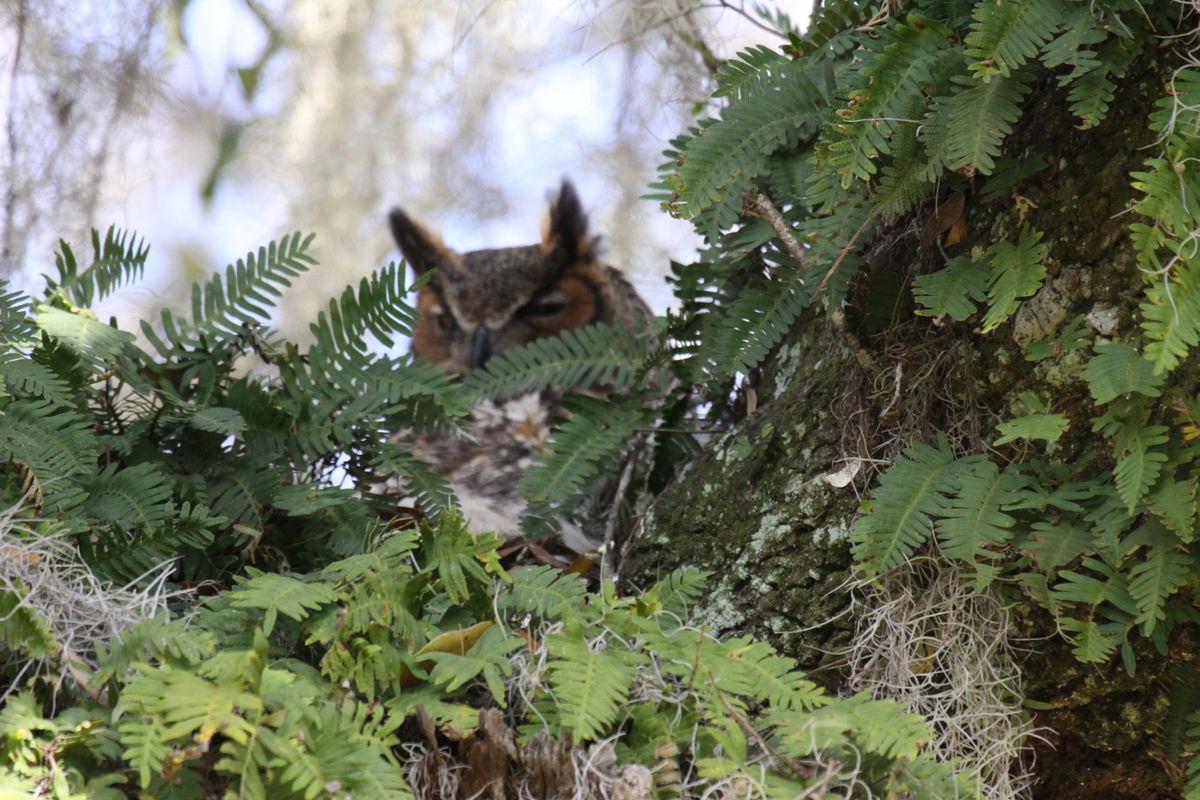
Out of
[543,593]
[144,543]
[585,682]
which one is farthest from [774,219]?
[144,543]

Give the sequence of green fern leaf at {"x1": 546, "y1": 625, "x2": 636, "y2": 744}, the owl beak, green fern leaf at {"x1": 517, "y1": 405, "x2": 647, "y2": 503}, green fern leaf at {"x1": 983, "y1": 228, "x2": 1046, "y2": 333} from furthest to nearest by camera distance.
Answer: the owl beak < green fern leaf at {"x1": 517, "y1": 405, "x2": 647, "y2": 503} < green fern leaf at {"x1": 983, "y1": 228, "x2": 1046, "y2": 333} < green fern leaf at {"x1": 546, "y1": 625, "x2": 636, "y2": 744}

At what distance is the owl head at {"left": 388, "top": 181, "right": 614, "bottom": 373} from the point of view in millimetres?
5062

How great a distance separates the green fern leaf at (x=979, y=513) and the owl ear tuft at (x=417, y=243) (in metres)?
3.50

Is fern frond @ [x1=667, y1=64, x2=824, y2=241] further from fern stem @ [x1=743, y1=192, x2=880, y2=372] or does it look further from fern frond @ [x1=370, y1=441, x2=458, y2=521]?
fern frond @ [x1=370, y1=441, x2=458, y2=521]

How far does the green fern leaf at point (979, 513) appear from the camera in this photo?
1.87 m

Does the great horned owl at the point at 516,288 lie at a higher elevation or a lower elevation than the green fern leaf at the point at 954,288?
higher

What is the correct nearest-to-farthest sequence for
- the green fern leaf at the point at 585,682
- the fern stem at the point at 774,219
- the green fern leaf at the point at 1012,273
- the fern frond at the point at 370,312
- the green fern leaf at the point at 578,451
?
1. the green fern leaf at the point at 585,682
2. the green fern leaf at the point at 1012,273
3. the fern stem at the point at 774,219
4. the fern frond at the point at 370,312
5. the green fern leaf at the point at 578,451

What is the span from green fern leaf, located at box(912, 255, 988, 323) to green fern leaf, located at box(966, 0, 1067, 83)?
33 cm

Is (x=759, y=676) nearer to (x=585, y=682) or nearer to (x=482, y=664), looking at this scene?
(x=585, y=682)

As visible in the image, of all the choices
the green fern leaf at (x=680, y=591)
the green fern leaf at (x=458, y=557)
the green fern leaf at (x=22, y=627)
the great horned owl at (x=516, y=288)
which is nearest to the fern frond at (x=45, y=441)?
the green fern leaf at (x=22, y=627)

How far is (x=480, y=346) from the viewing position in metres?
5.04

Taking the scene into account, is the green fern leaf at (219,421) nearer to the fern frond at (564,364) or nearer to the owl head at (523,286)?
the fern frond at (564,364)

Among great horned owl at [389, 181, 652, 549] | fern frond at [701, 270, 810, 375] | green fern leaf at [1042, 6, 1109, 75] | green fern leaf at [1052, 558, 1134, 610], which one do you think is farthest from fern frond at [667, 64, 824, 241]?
great horned owl at [389, 181, 652, 549]

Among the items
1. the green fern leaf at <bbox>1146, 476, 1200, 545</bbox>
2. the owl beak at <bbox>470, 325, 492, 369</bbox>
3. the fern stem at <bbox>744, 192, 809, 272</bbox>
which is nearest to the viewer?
the green fern leaf at <bbox>1146, 476, 1200, 545</bbox>
